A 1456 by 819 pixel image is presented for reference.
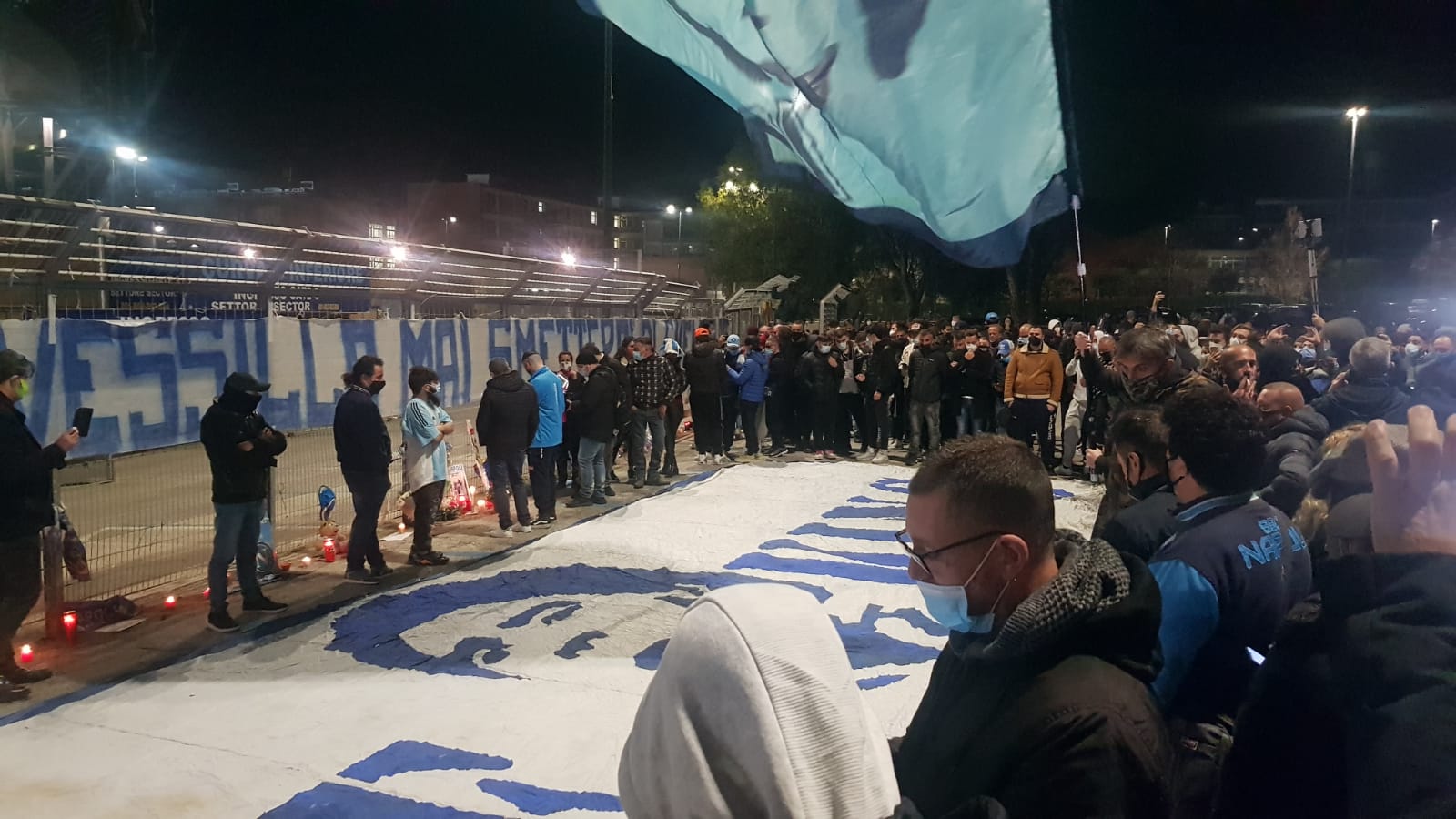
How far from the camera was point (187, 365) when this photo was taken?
7598mm

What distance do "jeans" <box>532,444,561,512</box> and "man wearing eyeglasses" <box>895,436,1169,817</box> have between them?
836cm

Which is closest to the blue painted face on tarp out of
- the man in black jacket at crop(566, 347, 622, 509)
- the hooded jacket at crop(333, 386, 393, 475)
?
the hooded jacket at crop(333, 386, 393, 475)

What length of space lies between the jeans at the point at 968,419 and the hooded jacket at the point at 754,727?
41.4 ft

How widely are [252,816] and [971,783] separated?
3.66m

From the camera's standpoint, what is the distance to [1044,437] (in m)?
12.3

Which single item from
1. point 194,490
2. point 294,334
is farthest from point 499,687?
point 194,490

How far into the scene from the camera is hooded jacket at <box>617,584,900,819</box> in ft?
3.68

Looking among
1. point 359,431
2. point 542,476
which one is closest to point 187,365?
point 359,431

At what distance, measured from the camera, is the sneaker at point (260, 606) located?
22.2ft

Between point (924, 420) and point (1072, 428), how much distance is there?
2.21 m

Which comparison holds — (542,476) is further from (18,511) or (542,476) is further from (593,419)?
(18,511)

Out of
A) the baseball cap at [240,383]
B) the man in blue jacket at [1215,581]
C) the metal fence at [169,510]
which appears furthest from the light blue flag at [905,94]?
the metal fence at [169,510]

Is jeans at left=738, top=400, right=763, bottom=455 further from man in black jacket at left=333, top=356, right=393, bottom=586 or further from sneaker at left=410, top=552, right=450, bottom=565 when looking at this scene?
man in black jacket at left=333, top=356, right=393, bottom=586

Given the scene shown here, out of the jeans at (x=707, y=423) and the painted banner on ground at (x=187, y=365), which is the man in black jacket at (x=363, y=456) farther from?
the jeans at (x=707, y=423)
